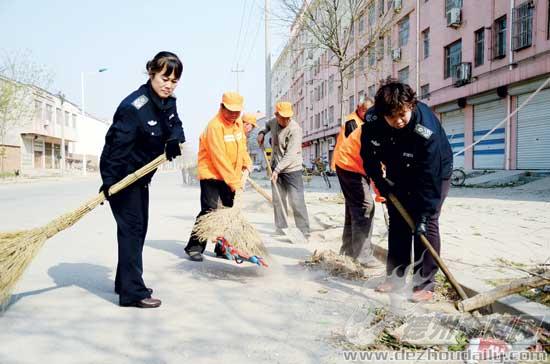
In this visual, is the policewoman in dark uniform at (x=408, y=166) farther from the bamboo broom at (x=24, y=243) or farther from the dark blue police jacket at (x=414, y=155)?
the bamboo broom at (x=24, y=243)

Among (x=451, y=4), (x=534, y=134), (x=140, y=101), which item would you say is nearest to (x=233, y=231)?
(x=140, y=101)

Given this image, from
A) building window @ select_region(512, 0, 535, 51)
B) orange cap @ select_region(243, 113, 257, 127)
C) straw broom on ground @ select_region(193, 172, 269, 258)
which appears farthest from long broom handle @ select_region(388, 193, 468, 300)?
building window @ select_region(512, 0, 535, 51)

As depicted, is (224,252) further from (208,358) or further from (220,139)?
(208,358)

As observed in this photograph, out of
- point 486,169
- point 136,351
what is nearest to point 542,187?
point 486,169

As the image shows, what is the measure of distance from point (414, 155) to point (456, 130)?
1870 centimetres

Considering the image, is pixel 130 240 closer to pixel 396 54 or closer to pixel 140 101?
pixel 140 101

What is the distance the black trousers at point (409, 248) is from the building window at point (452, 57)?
18.1 meters

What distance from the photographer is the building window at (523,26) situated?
50.1ft

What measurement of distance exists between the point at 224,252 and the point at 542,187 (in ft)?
36.2

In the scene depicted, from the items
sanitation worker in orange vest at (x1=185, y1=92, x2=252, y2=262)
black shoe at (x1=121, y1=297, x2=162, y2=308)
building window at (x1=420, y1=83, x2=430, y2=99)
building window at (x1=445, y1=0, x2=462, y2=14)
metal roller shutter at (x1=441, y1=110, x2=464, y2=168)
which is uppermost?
building window at (x1=445, y1=0, x2=462, y2=14)

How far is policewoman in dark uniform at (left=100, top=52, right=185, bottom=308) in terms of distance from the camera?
3.24 m

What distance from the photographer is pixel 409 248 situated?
3578 mm

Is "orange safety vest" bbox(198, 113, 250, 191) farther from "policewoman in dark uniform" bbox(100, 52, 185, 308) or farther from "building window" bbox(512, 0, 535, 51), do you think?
"building window" bbox(512, 0, 535, 51)

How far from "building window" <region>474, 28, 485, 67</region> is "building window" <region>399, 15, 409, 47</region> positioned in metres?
6.50
